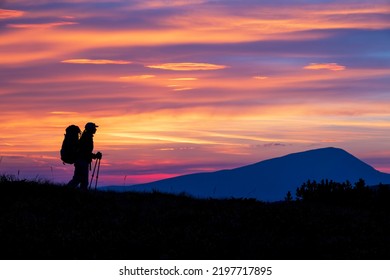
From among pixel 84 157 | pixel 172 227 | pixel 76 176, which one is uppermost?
pixel 84 157

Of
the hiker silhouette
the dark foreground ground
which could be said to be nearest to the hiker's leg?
the hiker silhouette

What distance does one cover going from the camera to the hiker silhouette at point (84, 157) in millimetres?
25438

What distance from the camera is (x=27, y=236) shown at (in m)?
17.3

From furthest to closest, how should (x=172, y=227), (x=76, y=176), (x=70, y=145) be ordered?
(x=76, y=176)
(x=70, y=145)
(x=172, y=227)

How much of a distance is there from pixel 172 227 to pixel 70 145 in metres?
7.47

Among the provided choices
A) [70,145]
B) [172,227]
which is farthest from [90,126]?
[172,227]

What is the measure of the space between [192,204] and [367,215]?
5365 mm

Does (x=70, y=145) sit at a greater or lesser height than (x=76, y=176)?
greater

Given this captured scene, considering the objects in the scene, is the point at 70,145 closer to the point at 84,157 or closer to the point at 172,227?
the point at 84,157

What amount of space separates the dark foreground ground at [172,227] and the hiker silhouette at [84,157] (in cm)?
163

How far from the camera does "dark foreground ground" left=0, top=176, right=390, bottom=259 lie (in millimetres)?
16844

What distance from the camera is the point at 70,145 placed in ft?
83.1

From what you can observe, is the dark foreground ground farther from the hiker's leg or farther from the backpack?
the backpack
